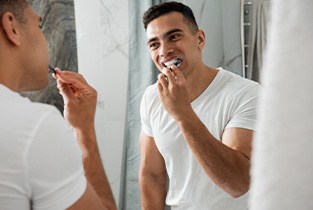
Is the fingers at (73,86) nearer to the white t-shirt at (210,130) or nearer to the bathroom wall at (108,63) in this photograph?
the white t-shirt at (210,130)

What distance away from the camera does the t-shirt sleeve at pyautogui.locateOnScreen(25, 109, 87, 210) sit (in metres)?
0.58

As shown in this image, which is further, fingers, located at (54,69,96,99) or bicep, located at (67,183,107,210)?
fingers, located at (54,69,96,99)

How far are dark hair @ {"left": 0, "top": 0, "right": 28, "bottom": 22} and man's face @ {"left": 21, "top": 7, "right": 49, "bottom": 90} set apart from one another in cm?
1

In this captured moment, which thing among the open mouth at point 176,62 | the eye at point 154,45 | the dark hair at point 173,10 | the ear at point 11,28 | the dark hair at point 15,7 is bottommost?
the open mouth at point 176,62

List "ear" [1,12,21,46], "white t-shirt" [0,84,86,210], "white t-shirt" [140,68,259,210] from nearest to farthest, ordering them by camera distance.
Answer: "white t-shirt" [0,84,86,210] → "ear" [1,12,21,46] → "white t-shirt" [140,68,259,210]

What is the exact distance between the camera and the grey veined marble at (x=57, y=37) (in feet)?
4.59

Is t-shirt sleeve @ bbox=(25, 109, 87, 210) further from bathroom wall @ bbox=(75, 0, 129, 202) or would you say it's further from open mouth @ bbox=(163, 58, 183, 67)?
bathroom wall @ bbox=(75, 0, 129, 202)

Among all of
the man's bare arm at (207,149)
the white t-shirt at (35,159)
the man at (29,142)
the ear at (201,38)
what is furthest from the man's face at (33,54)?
the ear at (201,38)

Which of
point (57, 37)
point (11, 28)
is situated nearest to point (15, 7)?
point (11, 28)

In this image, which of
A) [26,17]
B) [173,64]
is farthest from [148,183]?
[26,17]

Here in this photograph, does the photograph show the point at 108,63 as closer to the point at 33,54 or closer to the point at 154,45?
the point at 154,45

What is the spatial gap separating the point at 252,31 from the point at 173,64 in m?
0.33

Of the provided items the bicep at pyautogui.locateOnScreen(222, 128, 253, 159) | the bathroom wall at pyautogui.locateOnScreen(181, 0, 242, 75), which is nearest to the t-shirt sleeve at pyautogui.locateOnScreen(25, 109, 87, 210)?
the bicep at pyautogui.locateOnScreen(222, 128, 253, 159)

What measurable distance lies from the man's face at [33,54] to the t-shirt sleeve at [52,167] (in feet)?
0.54
